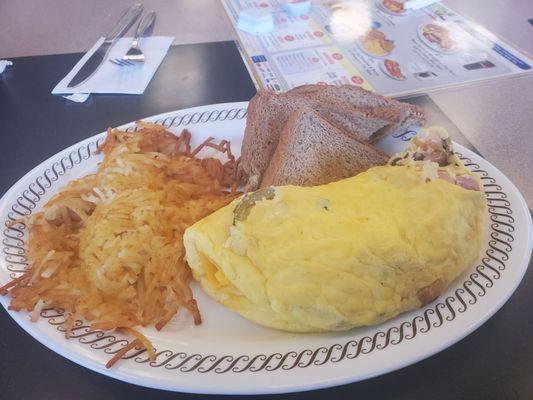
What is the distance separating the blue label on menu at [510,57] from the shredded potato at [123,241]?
1.87m

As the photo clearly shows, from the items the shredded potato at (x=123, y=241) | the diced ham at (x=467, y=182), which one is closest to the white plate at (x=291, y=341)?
the shredded potato at (x=123, y=241)

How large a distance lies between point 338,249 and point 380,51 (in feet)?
6.42

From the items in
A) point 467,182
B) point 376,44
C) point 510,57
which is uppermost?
point 467,182

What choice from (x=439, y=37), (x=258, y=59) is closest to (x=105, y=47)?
(x=258, y=59)

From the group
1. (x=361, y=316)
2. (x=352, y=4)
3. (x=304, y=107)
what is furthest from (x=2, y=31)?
(x=361, y=316)

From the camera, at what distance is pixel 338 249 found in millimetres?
1178

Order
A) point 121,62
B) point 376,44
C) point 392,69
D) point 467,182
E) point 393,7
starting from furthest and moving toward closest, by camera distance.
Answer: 1. point 393,7
2. point 376,44
3. point 121,62
4. point 392,69
5. point 467,182

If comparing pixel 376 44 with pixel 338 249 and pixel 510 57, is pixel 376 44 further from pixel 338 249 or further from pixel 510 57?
pixel 338 249

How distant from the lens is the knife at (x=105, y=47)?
265 cm

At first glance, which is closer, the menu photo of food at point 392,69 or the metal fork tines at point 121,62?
the menu photo of food at point 392,69

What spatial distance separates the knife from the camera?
2651 millimetres

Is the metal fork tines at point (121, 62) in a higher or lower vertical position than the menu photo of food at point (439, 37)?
higher

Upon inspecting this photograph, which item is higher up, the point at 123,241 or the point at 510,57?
the point at 123,241

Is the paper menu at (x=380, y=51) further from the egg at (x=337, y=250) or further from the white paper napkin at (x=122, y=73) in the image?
the egg at (x=337, y=250)
